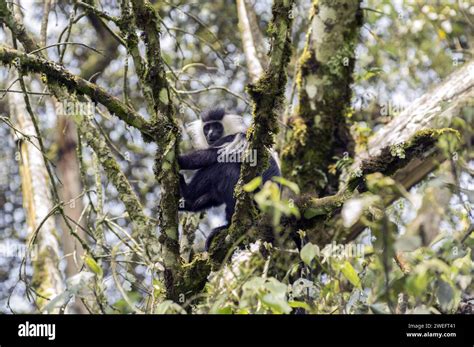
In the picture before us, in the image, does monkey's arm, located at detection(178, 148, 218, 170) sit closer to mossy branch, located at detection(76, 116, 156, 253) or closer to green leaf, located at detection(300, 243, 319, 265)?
mossy branch, located at detection(76, 116, 156, 253)

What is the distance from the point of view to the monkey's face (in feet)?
20.5

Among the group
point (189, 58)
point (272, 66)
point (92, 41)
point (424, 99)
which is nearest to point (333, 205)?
point (272, 66)

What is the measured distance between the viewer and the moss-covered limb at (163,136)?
3.75 metres

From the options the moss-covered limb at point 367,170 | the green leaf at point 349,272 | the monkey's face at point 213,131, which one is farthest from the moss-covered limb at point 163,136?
the monkey's face at point 213,131

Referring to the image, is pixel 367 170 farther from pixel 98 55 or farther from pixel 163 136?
pixel 98 55

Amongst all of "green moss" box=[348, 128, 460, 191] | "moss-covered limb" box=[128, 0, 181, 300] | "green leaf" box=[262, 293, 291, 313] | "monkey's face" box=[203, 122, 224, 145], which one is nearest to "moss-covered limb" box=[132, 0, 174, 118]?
"moss-covered limb" box=[128, 0, 181, 300]

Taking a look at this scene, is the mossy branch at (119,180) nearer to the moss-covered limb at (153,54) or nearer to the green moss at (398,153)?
the moss-covered limb at (153,54)

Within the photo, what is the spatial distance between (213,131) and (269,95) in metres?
2.88

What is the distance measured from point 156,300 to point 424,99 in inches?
118

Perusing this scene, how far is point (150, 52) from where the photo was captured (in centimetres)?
374

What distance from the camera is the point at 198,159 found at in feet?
17.0

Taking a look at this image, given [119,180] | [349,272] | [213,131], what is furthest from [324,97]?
[349,272]

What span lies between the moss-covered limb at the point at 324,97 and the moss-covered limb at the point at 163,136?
85.5 inches
